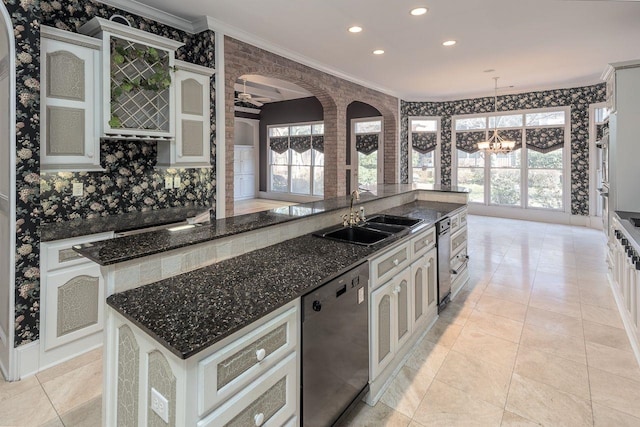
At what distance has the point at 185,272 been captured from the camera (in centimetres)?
168

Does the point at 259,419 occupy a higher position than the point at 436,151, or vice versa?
the point at 436,151

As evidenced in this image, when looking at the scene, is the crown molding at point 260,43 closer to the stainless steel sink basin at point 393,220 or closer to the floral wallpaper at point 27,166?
the floral wallpaper at point 27,166

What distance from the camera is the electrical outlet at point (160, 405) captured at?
112 cm

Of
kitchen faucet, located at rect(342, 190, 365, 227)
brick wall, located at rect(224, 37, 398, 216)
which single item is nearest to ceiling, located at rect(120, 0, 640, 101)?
brick wall, located at rect(224, 37, 398, 216)

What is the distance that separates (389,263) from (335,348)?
0.72 metres

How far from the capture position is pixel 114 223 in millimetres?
2924

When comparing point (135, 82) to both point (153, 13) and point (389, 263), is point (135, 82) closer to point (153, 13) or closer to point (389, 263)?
point (153, 13)

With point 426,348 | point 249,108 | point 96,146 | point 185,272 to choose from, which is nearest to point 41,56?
point 96,146

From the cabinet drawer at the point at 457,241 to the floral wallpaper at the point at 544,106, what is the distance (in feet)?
16.8

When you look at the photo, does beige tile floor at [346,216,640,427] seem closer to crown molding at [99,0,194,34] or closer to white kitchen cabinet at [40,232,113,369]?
white kitchen cabinet at [40,232,113,369]

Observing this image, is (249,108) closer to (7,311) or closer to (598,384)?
(7,311)

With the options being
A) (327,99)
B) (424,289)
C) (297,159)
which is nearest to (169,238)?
(424,289)

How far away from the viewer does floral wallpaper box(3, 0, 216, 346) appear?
2.25 metres

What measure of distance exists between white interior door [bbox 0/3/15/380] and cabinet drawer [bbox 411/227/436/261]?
271 centimetres
